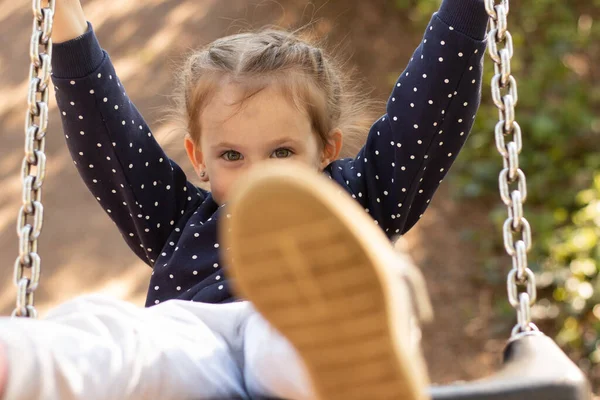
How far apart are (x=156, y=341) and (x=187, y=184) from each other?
583 millimetres

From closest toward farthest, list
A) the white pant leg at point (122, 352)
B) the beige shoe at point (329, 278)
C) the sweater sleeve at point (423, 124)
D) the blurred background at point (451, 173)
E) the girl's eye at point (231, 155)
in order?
the beige shoe at point (329, 278)
the white pant leg at point (122, 352)
the sweater sleeve at point (423, 124)
the girl's eye at point (231, 155)
the blurred background at point (451, 173)

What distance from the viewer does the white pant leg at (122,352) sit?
696 mm

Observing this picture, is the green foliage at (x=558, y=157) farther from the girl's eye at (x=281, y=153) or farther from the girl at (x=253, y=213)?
the girl's eye at (x=281, y=153)

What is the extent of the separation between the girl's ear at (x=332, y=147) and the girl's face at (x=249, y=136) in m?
0.05

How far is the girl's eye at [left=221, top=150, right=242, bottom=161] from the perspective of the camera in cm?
127

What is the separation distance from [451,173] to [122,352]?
266 cm

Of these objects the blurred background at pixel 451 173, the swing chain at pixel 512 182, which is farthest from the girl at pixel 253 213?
the blurred background at pixel 451 173

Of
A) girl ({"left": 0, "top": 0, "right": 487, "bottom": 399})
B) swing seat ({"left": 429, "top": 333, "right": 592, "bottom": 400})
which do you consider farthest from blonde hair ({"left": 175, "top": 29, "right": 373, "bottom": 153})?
swing seat ({"left": 429, "top": 333, "right": 592, "bottom": 400})

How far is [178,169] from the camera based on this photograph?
1339mm

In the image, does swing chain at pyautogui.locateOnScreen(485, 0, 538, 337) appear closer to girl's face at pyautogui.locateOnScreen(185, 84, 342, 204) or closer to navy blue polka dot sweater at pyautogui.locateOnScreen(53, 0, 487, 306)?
navy blue polka dot sweater at pyautogui.locateOnScreen(53, 0, 487, 306)

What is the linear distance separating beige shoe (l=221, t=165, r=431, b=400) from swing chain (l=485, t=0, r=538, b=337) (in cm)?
28

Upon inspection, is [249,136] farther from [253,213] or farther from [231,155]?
[253,213]

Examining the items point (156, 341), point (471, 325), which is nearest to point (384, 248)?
point (156, 341)

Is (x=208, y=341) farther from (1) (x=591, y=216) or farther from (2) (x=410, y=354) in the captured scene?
(1) (x=591, y=216)
